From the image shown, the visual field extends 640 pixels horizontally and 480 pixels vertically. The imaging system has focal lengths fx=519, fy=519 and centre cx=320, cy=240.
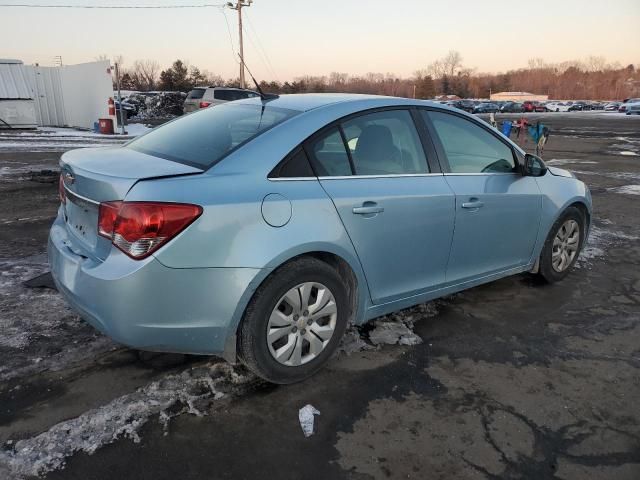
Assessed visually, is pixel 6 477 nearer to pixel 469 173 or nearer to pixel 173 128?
pixel 173 128

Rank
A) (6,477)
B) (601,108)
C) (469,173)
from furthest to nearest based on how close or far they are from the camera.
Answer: (601,108), (469,173), (6,477)

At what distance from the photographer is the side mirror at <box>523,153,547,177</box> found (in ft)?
13.5

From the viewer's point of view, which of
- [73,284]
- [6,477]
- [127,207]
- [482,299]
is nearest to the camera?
[6,477]

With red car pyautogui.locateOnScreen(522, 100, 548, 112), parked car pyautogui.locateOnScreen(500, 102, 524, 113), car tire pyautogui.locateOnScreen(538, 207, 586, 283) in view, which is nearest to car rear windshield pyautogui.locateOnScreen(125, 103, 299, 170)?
car tire pyautogui.locateOnScreen(538, 207, 586, 283)

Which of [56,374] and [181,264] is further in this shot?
[56,374]

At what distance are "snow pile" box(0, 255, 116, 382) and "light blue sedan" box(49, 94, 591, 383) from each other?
1.84ft

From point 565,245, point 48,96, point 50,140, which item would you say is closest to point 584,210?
point 565,245

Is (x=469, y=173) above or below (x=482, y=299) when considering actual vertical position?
above

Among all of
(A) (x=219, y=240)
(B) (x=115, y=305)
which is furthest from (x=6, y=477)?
(A) (x=219, y=240)

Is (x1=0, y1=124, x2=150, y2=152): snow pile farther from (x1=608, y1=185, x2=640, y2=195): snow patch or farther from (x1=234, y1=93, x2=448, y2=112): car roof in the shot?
(x1=234, y1=93, x2=448, y2=112): car roof

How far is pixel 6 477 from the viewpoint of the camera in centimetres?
219

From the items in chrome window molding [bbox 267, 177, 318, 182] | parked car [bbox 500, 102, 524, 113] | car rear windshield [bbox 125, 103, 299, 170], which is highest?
car rear windshield [bbox 125, 103, 299, 170]

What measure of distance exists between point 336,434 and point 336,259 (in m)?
0.97

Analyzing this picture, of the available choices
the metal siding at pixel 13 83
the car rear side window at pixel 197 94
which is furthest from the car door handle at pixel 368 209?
the metal siding at pixel 13 83
